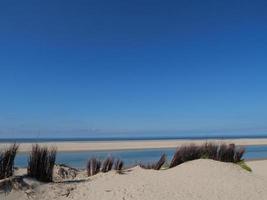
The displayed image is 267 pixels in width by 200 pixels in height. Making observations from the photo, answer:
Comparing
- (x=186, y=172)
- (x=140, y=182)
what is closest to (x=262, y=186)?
(x=186, y=172)

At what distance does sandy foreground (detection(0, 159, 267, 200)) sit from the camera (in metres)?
9.45

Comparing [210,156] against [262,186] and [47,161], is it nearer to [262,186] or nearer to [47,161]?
[262,186]

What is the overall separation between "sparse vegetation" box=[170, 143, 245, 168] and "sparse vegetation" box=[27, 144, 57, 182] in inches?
226

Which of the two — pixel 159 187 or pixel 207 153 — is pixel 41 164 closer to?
pixel 159 187

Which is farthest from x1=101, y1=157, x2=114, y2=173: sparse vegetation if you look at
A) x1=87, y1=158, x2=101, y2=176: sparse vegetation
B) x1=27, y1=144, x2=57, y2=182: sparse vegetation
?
x1=27, y1=144, x2=57, y2=182: sparse vegetation

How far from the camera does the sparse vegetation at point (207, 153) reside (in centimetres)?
1488

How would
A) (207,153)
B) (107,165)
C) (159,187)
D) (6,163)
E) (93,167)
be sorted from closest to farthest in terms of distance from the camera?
(6,163)
(159,187)
(107,165)
(93,167)
(207,153)

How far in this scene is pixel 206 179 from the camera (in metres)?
11.6

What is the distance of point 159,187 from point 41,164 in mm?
3360

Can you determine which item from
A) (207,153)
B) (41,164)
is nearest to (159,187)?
(41,164)

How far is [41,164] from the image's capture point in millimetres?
10438

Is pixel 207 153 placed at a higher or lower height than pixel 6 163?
higher

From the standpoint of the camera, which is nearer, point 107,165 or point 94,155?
point 107,165

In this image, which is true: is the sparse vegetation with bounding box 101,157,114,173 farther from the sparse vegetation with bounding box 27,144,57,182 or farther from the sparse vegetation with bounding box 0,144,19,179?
the sparse vegetation with bounding box 0,144,19,179
